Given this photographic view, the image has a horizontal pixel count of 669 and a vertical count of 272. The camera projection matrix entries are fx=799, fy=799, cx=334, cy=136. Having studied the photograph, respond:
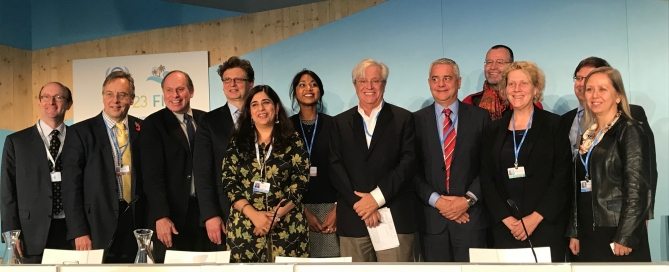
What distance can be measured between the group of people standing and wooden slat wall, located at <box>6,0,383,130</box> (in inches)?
66.5

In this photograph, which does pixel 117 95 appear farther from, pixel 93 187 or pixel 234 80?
pixel 234 80

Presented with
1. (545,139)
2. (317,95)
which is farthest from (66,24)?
(545,139)

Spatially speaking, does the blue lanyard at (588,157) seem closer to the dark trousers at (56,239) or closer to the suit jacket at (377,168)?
the suit jacket at (377,168)

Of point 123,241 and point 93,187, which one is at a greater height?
point 93,187

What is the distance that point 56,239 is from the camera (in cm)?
506

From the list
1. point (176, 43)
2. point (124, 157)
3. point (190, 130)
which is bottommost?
point (124, 157)

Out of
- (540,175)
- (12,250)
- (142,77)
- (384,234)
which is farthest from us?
(142,77)

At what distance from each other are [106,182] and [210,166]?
72 cm

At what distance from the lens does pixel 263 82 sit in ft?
21.6

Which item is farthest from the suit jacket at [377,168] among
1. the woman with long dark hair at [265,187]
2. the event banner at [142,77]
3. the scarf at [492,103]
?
the event banner at [142,77]

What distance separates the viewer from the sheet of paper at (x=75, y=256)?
3820 mm

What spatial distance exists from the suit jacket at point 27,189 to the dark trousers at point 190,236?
0.73m

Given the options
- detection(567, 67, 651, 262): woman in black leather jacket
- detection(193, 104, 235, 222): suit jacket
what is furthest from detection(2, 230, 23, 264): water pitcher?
detection(567, 67, 651, 262): woman in black leather jacket

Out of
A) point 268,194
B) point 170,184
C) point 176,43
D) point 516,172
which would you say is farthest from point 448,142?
point 176,43
